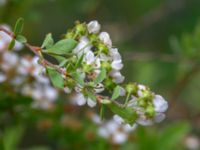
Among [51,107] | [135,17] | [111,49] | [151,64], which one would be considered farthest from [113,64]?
[135,17]

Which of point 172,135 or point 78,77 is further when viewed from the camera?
point 172,135

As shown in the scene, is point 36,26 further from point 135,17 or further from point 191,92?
point 191,92

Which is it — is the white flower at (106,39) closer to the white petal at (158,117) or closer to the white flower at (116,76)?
the white flower at (116,76)

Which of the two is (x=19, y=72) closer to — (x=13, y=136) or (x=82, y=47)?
(x=13, y=136)

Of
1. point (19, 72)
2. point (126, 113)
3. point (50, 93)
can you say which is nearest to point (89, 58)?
point (126, 113)

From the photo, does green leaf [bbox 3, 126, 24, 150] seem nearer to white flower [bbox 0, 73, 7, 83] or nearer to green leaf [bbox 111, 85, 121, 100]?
white flower [bbox 0, 73, 7, 83]

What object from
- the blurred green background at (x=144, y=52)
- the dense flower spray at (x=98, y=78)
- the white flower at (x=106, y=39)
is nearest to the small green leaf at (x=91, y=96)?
the dense flower spray at (x=98, y=78)
